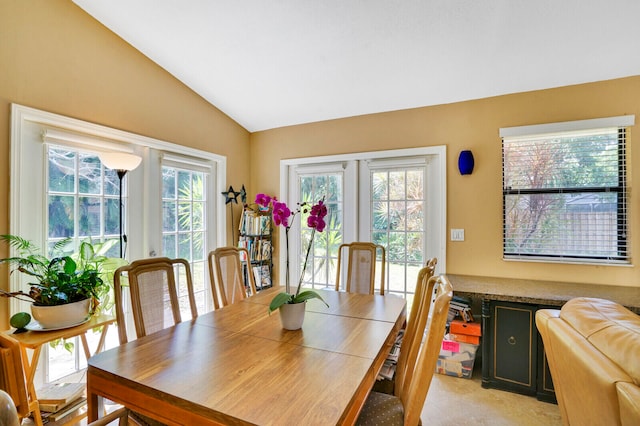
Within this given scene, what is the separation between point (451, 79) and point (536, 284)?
1.90 metres

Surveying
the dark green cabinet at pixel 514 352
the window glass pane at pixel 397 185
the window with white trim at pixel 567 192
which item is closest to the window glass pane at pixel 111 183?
the window glass pane at pixel 397 185

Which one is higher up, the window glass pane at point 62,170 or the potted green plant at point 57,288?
the window glass pane at point 62,170

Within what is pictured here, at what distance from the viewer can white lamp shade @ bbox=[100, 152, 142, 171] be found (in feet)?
7.42

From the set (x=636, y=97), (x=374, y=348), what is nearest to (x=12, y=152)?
(x=374, y=348)

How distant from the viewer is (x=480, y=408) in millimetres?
2145

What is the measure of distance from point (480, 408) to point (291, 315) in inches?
64.9

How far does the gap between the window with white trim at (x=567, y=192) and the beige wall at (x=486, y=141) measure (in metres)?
0.07

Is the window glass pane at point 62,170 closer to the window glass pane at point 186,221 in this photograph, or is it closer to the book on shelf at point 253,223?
the window glass pane at point 186,221

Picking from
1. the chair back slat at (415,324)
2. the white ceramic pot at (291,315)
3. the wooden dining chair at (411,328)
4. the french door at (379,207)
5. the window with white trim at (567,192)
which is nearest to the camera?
the chair back slat at (415,324)

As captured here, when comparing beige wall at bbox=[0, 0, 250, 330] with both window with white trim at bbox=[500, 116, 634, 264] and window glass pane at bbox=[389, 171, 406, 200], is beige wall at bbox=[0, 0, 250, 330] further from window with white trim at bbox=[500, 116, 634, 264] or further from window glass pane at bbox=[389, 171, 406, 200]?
window with white trim at bbox=[500, 116, 634, 264]

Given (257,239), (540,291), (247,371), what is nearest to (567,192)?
(540,291)

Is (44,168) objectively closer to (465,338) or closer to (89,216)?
(89,216)

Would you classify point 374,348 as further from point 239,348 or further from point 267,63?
point 267,63

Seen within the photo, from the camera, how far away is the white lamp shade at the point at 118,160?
226 cm
